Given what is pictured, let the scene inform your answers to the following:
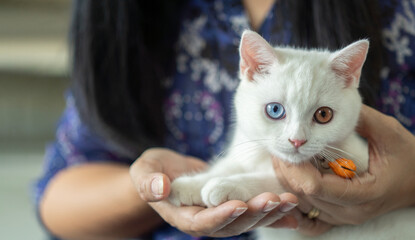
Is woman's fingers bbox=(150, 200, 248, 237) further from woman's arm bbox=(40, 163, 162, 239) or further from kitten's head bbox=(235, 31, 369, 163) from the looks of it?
woman's arm bbox=(40, 163, 162, 239)

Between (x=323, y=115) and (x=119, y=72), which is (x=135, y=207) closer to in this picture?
(x=119, y=72)

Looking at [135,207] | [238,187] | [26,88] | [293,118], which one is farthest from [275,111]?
[26,88]

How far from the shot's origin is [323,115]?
731mm

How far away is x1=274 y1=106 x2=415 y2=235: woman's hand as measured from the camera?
2.31 ft

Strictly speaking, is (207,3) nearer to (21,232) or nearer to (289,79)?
(289,79)

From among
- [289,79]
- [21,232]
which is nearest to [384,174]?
[289,79]

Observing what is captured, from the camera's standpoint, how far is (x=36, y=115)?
8.65 ft

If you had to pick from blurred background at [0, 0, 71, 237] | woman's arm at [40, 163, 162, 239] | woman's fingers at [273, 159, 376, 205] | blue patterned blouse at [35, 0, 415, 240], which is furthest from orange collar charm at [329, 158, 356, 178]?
blurred background at [0, 0, 71, 237]

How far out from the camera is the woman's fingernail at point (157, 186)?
0.69 metres

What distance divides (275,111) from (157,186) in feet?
0.84

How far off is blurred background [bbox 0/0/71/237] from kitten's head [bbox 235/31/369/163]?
1.94 m

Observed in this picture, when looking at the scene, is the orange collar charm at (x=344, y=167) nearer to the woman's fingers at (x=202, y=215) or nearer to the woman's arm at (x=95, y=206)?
the woman's fingers at (x=202, y=215)

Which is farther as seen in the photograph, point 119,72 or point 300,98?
point 119,72

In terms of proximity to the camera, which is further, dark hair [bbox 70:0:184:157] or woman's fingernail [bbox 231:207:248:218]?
dark hair [bbox 70:0:184:157]
